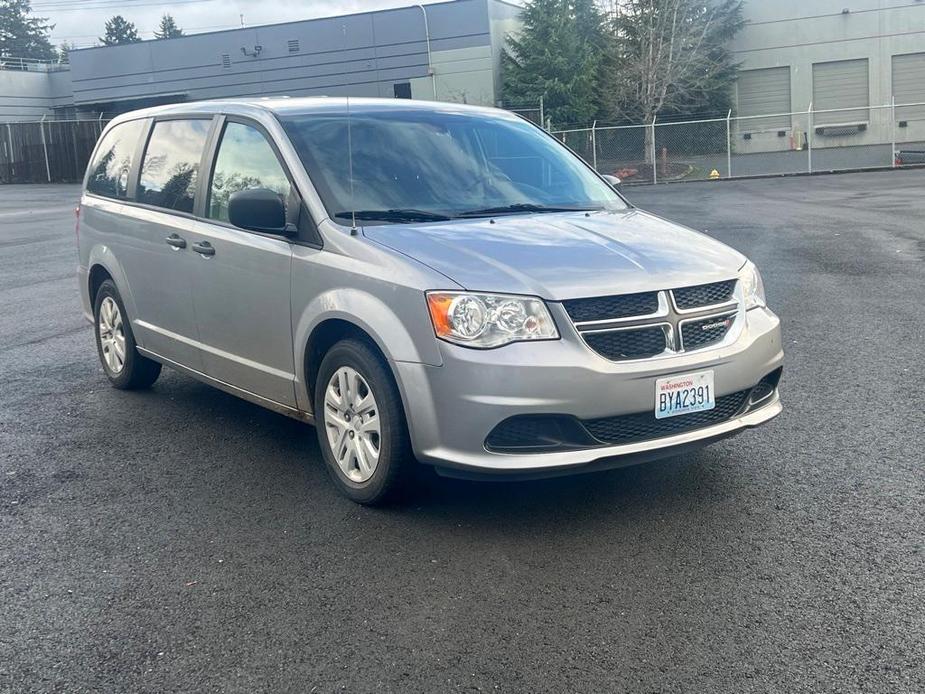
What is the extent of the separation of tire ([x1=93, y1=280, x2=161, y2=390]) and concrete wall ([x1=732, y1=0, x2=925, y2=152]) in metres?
38.9

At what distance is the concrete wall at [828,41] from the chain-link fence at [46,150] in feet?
90.9

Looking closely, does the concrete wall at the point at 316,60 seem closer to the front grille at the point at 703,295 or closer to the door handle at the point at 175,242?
the door handle at the point at 175,242

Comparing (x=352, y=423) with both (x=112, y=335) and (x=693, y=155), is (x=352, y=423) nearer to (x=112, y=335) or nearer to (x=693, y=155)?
(x=112, y=335)

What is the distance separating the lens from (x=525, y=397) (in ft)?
13.3

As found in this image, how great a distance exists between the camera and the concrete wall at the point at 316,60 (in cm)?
4512

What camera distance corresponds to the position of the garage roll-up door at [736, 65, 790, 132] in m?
45.8

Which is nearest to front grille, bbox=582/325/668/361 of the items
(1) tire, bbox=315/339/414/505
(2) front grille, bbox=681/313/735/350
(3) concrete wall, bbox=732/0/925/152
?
(2) front grille, bbox=681/313/735/350

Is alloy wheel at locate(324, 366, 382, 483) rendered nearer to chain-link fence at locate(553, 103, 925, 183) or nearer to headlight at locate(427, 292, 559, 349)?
headlight at locate(427, 292, 559, 349)

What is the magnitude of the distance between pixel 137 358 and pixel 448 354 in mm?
3452

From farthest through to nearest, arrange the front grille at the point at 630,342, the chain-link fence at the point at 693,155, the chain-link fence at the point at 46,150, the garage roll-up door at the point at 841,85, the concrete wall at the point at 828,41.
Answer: the garage roll-up door at the point at 841,85, the concrete wall at the point at 828,41, the chain-link fence at the point at 46,150, the chain-link fence at the point at 693,155, the front grille at the point at 630,342

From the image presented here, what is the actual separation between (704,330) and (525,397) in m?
0.94

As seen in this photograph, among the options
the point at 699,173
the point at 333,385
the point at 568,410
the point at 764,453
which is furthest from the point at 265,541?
the point at 699,173

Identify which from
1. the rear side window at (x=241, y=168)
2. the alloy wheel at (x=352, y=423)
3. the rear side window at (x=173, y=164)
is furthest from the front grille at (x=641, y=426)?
the rear side window at (x=173, y=164)

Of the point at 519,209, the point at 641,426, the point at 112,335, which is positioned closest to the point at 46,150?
the point at 112,335
